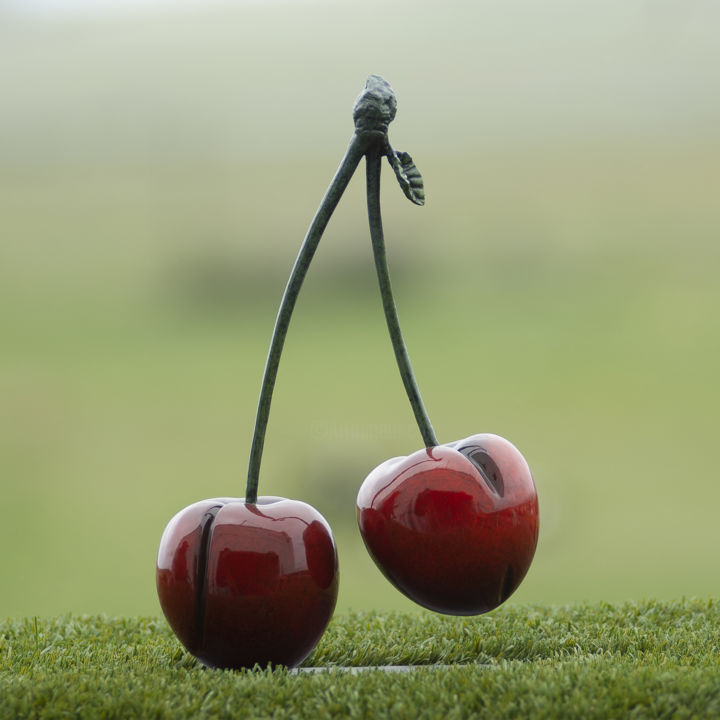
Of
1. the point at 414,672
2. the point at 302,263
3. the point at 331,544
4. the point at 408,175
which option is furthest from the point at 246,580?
the point at 408,175

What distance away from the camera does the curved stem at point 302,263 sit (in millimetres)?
1829

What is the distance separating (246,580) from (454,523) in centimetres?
37

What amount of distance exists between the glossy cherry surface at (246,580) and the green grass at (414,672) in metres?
0.06

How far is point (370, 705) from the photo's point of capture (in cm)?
151

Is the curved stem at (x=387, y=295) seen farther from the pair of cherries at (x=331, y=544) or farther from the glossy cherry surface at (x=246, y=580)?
the glossy cherry surface at (x=246, y=580)

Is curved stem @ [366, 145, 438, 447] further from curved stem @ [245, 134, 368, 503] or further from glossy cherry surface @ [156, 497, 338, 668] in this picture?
glossy cherry surface @ [156, 497, 338, 668]

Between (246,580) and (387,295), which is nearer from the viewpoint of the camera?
(246,580)

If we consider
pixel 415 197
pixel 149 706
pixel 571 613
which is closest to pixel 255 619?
pixel 149 706

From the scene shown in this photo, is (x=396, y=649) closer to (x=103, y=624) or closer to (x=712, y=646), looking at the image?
(x=712, y=646)

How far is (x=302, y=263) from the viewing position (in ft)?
6.01

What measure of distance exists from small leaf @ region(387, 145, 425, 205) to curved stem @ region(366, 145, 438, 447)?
4cm

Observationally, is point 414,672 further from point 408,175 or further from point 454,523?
point 408,175

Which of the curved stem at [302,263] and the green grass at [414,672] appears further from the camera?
the curved stem at [302,263]

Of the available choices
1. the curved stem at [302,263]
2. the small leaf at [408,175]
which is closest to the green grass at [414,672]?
the curved stem at [302,263]
